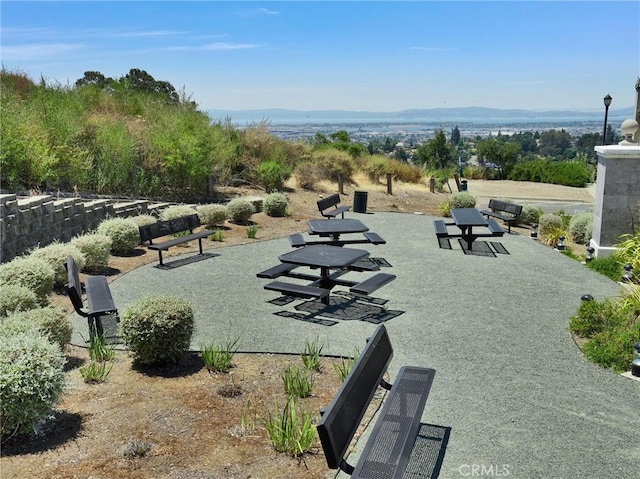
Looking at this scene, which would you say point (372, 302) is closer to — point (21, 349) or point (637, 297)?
point (637, 297)

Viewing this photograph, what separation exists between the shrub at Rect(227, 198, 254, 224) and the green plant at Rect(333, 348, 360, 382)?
9.00 m

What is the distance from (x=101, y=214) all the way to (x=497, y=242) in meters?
8.87

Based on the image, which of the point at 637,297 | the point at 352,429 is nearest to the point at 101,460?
the point at 352,429

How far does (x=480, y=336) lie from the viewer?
714 cm

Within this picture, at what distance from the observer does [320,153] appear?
26.6 m

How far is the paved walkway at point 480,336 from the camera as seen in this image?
14.7 feet

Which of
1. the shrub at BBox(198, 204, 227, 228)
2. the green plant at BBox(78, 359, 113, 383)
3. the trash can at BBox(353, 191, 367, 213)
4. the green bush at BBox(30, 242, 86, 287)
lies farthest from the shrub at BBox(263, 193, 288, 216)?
the green plant at BBox(78, 359, 113, 383)

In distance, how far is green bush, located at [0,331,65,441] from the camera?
421 centimetres

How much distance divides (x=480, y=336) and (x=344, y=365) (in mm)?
2251

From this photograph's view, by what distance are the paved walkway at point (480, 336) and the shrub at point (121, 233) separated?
101 cm

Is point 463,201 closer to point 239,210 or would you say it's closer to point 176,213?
point 239,210

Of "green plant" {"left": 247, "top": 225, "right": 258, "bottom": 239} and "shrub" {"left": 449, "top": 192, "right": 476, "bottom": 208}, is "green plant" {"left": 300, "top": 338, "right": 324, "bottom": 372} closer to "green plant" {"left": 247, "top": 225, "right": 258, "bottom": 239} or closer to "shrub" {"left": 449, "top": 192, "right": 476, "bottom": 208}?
"green plant" {"left": 247, "top": 225, "right": 258, "bottom": 239}

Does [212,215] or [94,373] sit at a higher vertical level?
[212,215]

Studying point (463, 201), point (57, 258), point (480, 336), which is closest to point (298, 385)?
point (480, 336)
